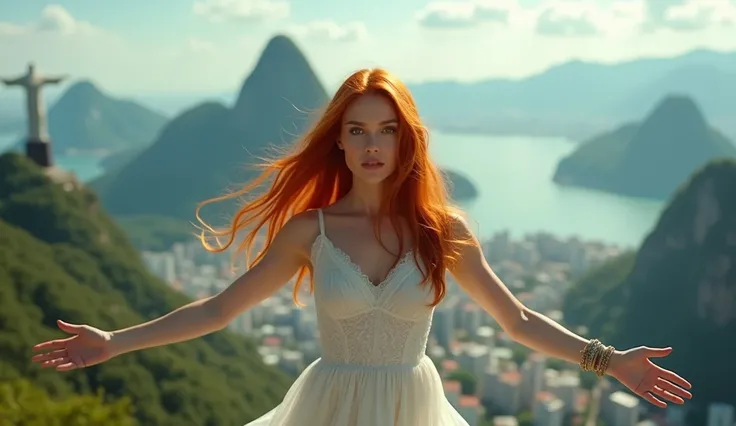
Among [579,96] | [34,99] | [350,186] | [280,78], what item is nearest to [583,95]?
[579,96]

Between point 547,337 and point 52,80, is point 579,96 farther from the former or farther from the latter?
point 547,337

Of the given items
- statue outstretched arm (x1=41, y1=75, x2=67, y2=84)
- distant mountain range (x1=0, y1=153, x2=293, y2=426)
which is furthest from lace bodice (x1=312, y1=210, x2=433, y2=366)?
statue outstretched arm (x1=41, y1=75, x2=67, y2=84)

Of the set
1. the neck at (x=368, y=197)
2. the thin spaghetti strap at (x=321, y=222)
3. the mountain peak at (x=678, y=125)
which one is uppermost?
the neck at (x=368, y=197)

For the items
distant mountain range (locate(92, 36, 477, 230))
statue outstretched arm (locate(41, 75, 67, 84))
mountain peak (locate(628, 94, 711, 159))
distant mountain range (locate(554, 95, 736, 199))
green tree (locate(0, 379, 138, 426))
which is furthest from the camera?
distant mountain range (locate(554, 95, 736, 199))

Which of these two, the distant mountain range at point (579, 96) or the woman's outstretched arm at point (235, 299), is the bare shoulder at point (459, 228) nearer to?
the woman's outstretched arm at point (235, 299)

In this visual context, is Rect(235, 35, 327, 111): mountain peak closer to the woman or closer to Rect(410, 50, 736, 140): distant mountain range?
Rect(410, 50, 736, 140): distant mountain range

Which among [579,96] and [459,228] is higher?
[459,228]

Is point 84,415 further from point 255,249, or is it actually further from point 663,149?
point 663,149

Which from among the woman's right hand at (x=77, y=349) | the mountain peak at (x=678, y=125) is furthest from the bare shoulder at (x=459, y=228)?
the mountain peak at (x=678, y=125)
